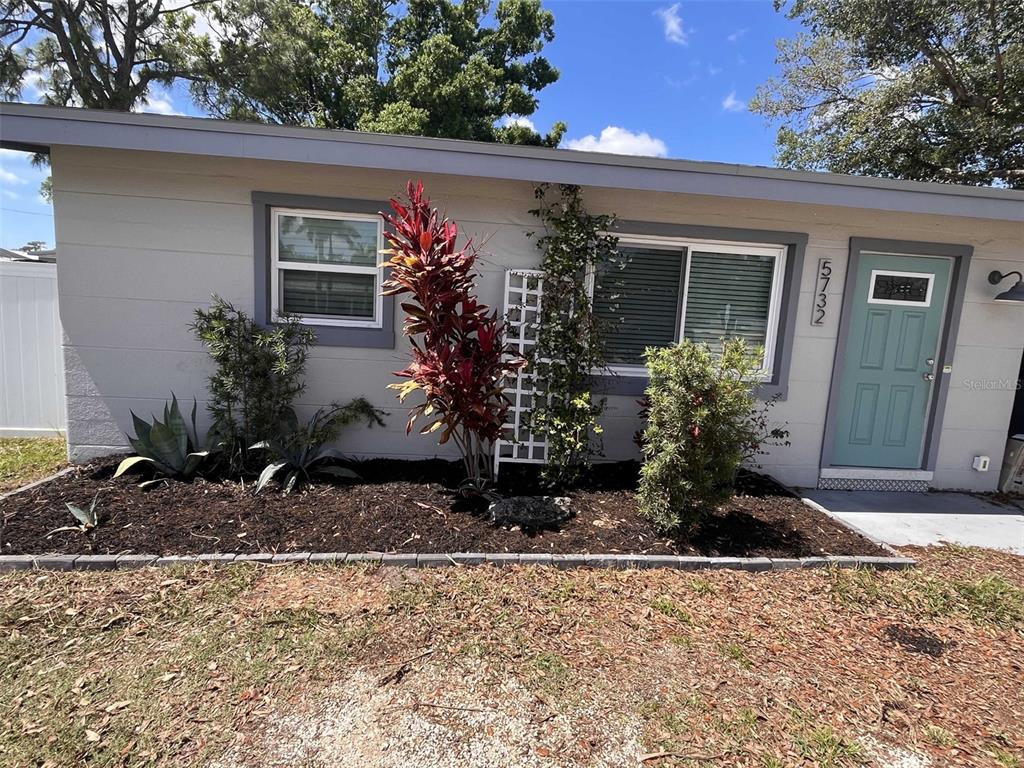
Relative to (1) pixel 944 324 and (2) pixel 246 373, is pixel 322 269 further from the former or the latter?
(1) pixel 944 324

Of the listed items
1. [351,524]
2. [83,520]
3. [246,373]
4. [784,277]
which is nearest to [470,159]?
[246,373]

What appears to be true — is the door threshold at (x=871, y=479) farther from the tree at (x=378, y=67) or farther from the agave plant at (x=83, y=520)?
the tree at (x=378, y=67)

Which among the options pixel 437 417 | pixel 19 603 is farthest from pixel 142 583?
pixel 437 417

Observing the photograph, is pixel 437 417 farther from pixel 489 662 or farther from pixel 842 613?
pixel 842 613

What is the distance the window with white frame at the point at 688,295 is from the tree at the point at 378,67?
32.7ft

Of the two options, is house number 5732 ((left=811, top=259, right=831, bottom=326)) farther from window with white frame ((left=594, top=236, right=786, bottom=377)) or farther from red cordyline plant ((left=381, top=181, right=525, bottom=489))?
red cordyline plant ((left=381, top=181, right=525, bottom=489))

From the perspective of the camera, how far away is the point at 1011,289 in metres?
4.84

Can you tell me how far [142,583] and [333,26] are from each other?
1780 centimetres

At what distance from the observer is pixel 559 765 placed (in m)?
1.89

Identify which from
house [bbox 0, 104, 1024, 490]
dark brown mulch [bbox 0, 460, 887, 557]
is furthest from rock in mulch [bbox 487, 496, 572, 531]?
house [bbox 0, 104, 1024, 490]

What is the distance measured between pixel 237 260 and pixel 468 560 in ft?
10.8

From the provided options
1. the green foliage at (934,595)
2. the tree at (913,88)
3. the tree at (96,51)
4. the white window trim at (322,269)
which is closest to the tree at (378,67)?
the tree at (96,51)

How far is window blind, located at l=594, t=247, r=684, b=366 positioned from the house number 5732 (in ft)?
4.18

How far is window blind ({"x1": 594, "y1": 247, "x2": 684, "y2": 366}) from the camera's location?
4.92 metres
